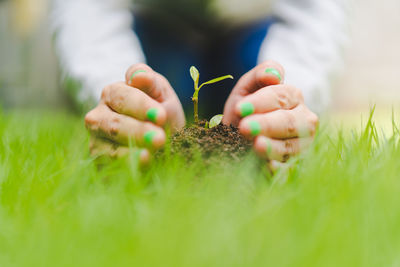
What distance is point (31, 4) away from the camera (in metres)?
2.81

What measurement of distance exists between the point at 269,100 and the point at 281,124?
55mm

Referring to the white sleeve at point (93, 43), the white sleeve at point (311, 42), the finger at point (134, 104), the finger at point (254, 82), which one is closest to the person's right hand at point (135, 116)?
the finger at point (134, 104)

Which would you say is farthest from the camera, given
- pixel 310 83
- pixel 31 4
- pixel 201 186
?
pixel 31 4

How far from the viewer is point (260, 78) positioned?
2.64 ft

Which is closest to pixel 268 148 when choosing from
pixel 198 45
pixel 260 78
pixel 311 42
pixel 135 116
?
pixel 260 78

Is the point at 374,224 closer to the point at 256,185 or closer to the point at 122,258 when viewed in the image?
the point at 256,185

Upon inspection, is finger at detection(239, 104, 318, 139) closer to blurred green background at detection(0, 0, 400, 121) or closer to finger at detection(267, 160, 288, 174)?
finger at detection(267, 160, 288, 174)

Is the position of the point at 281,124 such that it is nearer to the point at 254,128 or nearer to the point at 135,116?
the point at 254,128

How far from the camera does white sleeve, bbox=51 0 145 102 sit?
143 centimetres

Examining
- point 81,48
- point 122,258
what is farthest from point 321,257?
point 81,48

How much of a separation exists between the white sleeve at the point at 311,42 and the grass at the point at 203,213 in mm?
677

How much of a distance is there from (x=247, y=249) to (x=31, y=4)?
2906 millimetres

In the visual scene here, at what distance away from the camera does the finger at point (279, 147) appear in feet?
2.34

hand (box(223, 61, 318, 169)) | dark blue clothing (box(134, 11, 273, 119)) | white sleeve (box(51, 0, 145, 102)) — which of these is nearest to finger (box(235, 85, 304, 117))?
hand (box(223, 61, 318, 169))
